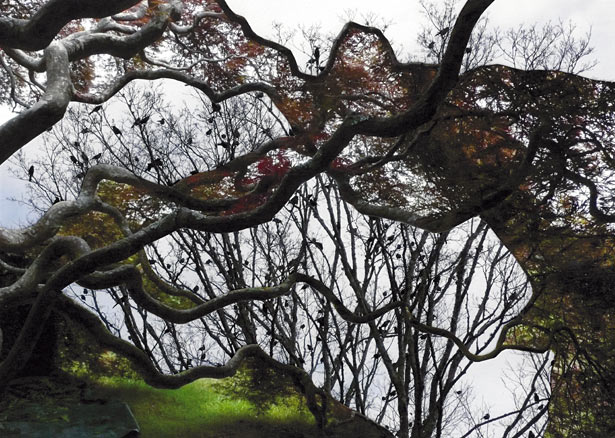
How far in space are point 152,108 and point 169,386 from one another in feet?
13.7

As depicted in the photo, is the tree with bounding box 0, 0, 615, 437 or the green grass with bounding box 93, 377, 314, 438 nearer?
the tree with bounding box 0, 0, 615, 437

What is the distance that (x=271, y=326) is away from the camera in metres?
6.44

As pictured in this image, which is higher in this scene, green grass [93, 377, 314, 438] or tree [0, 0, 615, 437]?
tree [0, 0, 615, 437]

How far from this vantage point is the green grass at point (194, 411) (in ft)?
19.1

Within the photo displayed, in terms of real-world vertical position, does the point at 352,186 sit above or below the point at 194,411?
above

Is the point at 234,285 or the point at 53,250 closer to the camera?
the point at 53,250

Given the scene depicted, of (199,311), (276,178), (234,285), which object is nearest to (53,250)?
(199,311)

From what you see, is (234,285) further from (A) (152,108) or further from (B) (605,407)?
(B) (605,407)

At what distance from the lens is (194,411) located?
6.16 meters

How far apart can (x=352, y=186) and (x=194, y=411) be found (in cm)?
297

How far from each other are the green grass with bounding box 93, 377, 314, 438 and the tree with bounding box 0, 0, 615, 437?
0.73 meters

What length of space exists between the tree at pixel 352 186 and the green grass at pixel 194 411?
2.39 ft

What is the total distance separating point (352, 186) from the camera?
19.0 feet

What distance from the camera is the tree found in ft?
13.3
